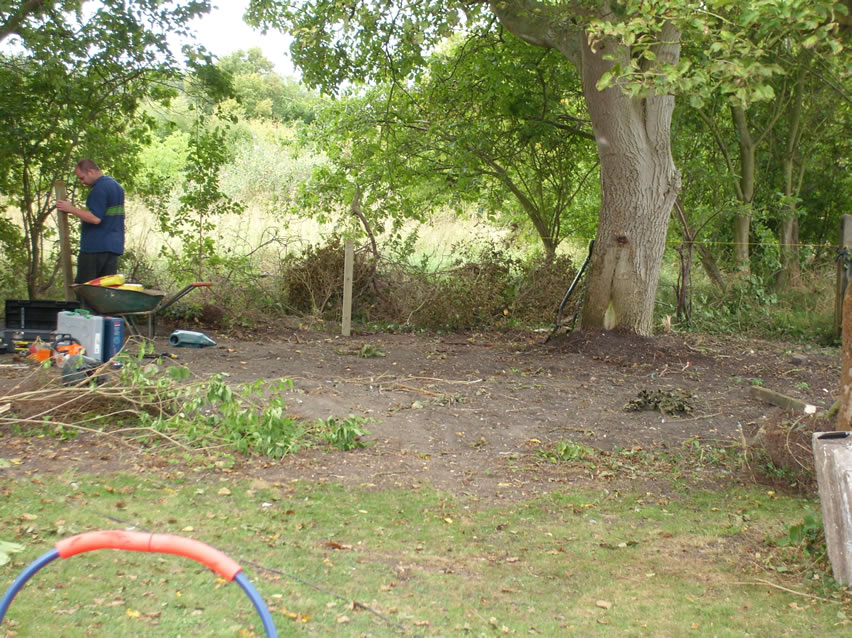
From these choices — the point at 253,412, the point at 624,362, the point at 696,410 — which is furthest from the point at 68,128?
the point at 696,410

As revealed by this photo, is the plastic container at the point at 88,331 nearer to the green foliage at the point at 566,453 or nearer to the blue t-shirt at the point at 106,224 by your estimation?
the blue t-shirt at the point at 106,224

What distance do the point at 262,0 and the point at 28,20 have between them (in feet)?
11.1

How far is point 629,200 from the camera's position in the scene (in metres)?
10.4

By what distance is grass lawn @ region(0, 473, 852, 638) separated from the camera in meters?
3.33

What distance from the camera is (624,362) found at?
9.63 m

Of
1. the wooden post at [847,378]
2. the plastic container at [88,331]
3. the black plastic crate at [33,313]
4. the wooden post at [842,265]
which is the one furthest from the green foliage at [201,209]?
the wooden post at [847,378]

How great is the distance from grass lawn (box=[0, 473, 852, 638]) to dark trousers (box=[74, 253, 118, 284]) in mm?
4917

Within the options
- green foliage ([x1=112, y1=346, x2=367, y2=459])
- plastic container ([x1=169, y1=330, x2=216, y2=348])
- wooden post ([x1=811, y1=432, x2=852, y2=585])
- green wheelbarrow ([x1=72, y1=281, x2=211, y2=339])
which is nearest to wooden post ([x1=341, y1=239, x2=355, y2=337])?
plastic container ([x1=169, y1=330, x2=216, y2=348])

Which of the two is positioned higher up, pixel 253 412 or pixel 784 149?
pixel 784 149

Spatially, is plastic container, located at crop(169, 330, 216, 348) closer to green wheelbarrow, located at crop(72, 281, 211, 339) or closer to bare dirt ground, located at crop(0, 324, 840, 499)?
bare dirt ground, located at crop(0, 324, 840, 499)

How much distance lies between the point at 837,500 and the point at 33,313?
7.90m

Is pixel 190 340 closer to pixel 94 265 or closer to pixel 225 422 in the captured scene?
pixel 94 265

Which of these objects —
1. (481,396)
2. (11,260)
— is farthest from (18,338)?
(481,396)

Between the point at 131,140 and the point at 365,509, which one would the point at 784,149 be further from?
the point at 365,509
